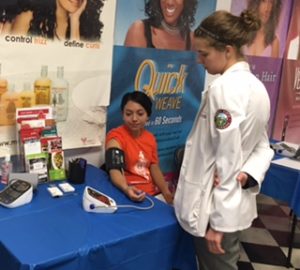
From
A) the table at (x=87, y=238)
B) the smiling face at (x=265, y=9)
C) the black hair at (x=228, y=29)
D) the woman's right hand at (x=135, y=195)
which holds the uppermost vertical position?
the smiling face at (x=265, y=9)

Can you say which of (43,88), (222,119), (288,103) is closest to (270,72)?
(288,103)

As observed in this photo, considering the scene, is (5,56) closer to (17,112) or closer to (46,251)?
(17,112)

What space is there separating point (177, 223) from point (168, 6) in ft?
4.63

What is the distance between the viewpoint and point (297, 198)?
87.5 inches

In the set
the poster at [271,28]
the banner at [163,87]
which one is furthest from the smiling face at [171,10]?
the poster at [271,28]

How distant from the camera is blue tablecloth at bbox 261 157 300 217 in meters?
2.24

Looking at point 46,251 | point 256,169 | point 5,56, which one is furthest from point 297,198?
point 5,56

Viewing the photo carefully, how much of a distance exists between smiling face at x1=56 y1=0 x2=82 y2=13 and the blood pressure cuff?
699 millimetres

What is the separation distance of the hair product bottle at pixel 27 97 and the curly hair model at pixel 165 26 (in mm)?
628

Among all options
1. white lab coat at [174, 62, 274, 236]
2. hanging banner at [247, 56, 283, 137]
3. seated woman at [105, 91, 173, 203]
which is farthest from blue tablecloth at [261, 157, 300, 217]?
hanging banner at [247, 56, 283, 137]

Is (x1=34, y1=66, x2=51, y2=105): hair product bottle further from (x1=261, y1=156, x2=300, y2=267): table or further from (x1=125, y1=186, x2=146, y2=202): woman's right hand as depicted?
(x1=261, y1=156, x2=300, y2=267): table

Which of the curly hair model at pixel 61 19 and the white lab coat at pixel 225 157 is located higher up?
the curly hair model at pixel 61 19

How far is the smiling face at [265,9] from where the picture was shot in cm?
313

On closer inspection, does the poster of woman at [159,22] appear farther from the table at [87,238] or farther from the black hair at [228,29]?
the table at [87,238]
